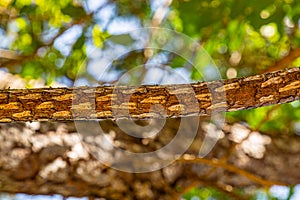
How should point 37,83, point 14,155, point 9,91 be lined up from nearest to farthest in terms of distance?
point 9,91
point 14,155
point 37,83

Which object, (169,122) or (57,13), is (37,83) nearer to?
(57,13)

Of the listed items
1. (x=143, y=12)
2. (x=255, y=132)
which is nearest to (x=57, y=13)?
(x=143, y=12)

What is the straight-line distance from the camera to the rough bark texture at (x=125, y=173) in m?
1.68

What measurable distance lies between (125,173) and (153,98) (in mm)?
743

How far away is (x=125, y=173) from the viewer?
1754 mm

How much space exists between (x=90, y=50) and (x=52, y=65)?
Result: 0.44ft

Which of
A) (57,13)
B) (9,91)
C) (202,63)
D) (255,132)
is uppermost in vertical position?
(57,13)

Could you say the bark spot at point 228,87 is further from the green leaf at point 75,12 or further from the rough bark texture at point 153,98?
the green leaf at point 75,12

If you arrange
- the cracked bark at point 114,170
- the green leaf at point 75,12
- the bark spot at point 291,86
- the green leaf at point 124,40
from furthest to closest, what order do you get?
1. the green leaf at point 75,12
2. the green leaf at point 124,40
3. the cracked bark at point 114,170
4. the bark spot at point 291,86

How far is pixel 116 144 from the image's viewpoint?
1.75m

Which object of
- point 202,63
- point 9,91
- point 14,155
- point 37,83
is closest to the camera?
point 9,91

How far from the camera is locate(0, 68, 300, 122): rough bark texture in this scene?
1.05m

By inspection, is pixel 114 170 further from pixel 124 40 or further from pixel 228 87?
pixel 228 87

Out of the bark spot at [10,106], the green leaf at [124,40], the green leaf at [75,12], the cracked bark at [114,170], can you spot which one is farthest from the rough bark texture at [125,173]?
the bark spot at [10,106]
